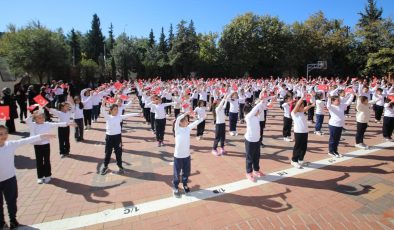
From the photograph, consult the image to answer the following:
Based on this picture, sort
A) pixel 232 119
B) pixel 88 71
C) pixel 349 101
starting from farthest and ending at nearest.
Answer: pixel 88 71 < pixel 232 119 < pixel 349 101

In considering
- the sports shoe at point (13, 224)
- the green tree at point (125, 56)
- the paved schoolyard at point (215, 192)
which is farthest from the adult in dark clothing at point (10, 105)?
the green tree at point (125, 56)

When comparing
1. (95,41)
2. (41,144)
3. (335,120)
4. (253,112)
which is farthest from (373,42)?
(95,41)

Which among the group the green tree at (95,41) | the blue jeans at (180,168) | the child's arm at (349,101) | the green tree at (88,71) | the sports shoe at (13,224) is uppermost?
the green tree at (95,41)

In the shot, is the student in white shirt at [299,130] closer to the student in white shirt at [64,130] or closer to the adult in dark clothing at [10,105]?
the student in white shirt at [64,130]

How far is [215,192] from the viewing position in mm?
6359

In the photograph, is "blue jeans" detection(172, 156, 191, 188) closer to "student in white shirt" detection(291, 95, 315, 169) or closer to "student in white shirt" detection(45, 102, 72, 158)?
"student in white shirt" detection(291, 95, 315, 169)

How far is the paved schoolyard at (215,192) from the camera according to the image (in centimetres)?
520

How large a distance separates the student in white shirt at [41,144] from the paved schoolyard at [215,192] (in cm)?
33

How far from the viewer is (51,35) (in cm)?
3416

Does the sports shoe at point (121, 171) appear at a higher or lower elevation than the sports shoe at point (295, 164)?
lower

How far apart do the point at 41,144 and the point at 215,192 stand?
4.31 meters

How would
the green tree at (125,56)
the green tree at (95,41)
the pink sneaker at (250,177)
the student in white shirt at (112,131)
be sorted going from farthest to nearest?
the green tree at (95,41) < the green tree at (125,56) < the student in white shirt at (112,131) < the pink sneaker at (250,177)

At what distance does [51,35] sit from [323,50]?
38.8m

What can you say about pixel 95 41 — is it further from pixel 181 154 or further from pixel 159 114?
pixel 181 154
